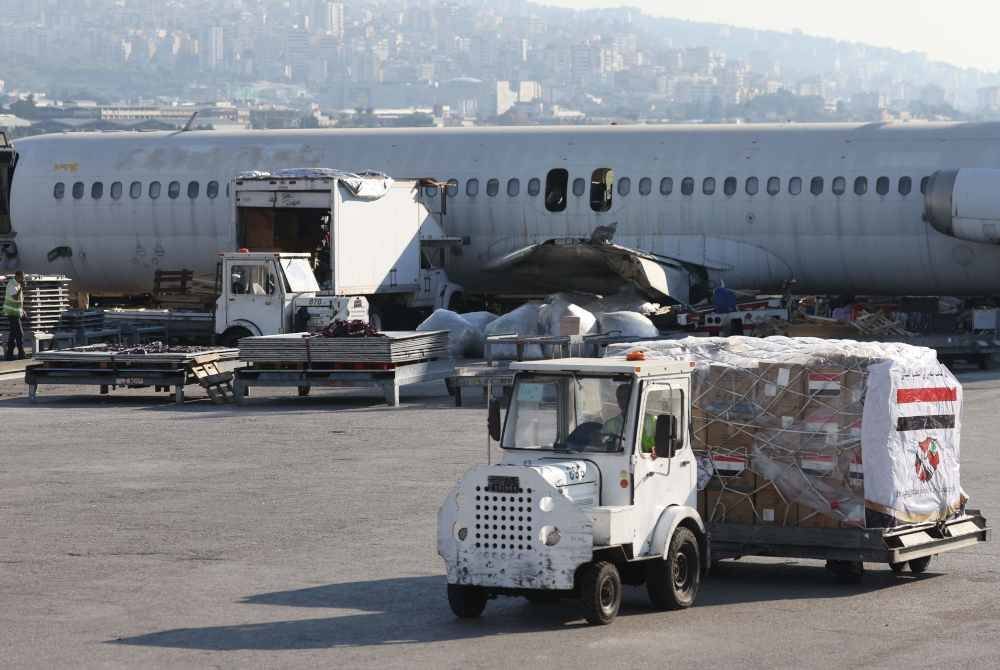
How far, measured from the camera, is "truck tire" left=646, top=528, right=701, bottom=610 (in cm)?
1298

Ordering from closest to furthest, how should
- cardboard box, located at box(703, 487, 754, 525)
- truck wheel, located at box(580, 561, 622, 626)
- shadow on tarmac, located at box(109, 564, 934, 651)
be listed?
shadow on tarmac, located at box(109, 564, 934, 651), truck wheel, located at box(580, 561, 622, 626), cardboard box, located at box(703, 487, 754, 525)

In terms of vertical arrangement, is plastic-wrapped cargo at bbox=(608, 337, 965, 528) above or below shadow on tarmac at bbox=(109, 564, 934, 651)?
above

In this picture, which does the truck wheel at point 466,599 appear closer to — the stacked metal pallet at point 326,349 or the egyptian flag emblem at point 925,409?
the egyptian flag emblem at point 925,409

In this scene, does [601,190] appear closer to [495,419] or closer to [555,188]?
[555,188]

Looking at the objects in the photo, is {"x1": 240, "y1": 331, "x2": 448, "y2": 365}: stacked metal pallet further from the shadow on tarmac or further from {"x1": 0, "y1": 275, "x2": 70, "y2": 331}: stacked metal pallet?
the shadow on tarmac

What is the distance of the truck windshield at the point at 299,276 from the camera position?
101 ft

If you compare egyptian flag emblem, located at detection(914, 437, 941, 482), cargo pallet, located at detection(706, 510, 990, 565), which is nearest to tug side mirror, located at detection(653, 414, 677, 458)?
cargo pallet, located at detection(706, 510, 990, 565)

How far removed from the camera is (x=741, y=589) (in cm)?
1409

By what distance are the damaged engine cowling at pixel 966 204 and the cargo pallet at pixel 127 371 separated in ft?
42.3

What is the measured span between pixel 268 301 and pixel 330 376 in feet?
15.2

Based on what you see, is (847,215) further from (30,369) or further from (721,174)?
(30,369)

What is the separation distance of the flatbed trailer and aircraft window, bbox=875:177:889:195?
62.3 feet

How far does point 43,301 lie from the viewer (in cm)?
3559

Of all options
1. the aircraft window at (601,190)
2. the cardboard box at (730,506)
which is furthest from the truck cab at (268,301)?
the cardboard box at (730,506)
